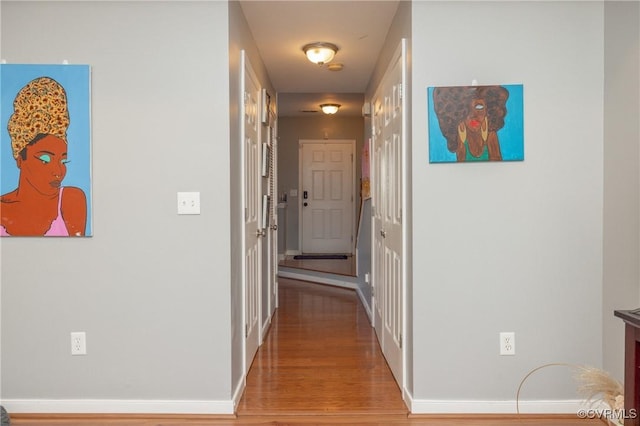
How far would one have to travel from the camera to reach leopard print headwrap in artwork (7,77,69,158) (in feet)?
8.25

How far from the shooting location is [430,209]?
2521mm

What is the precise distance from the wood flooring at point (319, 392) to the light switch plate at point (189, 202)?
1110 mm

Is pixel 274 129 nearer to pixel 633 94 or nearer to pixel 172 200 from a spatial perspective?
pixel 172 200

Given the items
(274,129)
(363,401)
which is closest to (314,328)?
(363,401)

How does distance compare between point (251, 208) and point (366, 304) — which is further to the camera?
point (366, 304)

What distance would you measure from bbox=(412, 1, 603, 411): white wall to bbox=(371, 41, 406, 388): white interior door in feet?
0.78

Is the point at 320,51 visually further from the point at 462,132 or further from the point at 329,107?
the point at 329,107

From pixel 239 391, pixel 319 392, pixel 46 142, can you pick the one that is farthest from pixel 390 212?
pixel 46 142

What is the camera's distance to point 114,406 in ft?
8.45

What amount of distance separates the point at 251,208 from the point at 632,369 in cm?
240

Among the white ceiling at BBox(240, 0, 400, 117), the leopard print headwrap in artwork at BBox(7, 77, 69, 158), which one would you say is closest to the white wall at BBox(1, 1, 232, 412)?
the leopard print headwrap in artwork at BBox(7, 77, 69, 158)

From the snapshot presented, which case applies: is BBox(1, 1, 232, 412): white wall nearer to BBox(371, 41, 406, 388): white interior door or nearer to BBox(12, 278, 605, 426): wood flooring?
BBox(12, 278, 605, 426): wood flooring

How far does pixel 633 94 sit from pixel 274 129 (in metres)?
3.28

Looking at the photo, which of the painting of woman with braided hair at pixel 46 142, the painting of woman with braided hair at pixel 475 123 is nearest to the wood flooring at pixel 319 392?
the painting of woman with braided hair at pixel 46 142
